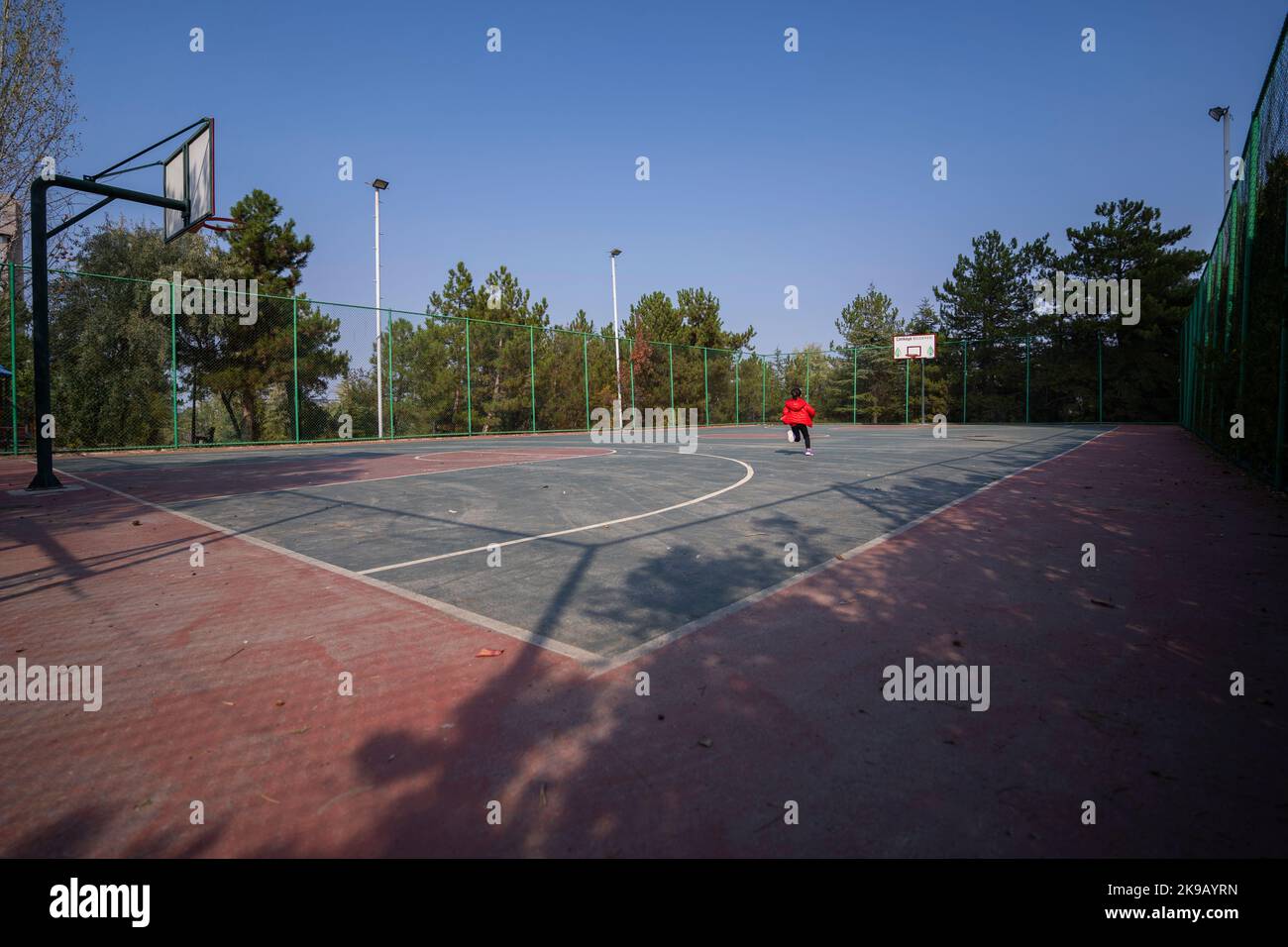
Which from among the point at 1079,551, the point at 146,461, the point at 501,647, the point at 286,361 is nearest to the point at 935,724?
the point at 501,647

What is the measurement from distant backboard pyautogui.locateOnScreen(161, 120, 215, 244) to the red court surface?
29.7 ft

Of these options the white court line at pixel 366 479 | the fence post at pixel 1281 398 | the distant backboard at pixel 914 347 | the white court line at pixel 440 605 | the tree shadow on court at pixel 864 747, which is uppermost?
the distant backboard at pixel 914 347

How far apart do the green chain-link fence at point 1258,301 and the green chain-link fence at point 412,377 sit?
76.4 feet

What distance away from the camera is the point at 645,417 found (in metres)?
39.1

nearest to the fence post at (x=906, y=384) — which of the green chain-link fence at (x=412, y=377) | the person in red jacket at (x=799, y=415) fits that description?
the green chain-link fence at (x=412, y=377)

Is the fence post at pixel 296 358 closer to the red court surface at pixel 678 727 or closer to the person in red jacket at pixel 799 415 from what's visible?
the person in red jacket at pixel 799 415

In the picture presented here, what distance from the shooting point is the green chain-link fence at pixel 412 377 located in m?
19.0

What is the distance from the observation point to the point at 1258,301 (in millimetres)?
9656

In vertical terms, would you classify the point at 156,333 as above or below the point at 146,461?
above

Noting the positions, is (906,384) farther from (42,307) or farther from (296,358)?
(42,307)

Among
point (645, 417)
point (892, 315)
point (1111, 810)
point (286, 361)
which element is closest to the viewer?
point (1111, 810)
